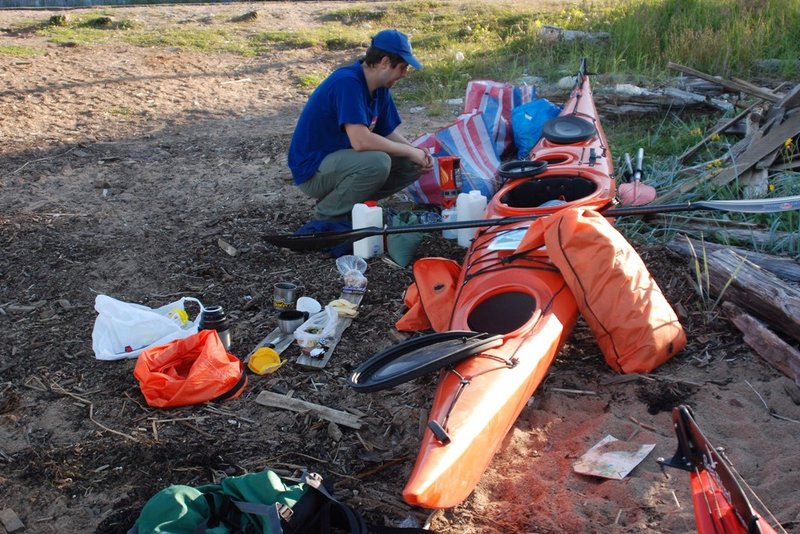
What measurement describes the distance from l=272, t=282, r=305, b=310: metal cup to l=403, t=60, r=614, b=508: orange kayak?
1.05m

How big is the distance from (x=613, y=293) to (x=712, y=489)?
Answer: 152 centimetres

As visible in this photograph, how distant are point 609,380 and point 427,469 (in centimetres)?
146

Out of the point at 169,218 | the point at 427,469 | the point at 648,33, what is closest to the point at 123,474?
the point at 427,469

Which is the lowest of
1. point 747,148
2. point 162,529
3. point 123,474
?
point 123,474

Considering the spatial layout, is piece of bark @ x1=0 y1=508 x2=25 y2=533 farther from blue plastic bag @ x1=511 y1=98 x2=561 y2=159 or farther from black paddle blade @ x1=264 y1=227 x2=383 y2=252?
blue plastic bag @ x1=511 y1=98 x2=561 y2=159

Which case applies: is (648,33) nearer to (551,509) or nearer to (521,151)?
(521,151)

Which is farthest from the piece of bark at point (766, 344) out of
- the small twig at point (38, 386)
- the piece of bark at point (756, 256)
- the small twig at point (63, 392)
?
the small twig at point (38, 386)

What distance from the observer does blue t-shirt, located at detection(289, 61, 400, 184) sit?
4.88 m

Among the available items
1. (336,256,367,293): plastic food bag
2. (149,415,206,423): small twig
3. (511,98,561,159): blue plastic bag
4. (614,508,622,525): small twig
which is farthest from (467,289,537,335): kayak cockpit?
(511,98,561,159): blue plastic bag

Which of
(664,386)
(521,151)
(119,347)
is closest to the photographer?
(664,386)

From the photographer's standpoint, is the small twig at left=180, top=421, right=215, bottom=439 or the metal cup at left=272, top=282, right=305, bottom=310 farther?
the metal cup at left=272, top=282, right=305, bottom=310

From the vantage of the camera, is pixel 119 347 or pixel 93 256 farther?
pixel 93 256

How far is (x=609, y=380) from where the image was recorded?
3.67 m

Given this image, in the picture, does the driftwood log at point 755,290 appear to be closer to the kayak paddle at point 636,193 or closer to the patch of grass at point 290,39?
the kayak paddle at point 636,193
